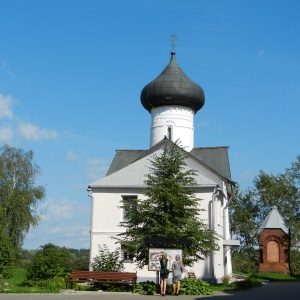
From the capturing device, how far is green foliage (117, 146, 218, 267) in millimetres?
20156

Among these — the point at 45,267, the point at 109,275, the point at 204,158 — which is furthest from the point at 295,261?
the point at 45,267

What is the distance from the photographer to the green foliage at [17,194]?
3819 centimetres

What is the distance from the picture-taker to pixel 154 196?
20672mm

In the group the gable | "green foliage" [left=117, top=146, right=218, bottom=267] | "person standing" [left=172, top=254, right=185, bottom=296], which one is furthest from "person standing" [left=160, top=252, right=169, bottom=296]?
the gable

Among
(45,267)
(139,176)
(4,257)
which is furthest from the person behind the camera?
(139,176)

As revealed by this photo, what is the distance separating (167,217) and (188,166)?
9.70 m

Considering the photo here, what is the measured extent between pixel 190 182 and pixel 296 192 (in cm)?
3086

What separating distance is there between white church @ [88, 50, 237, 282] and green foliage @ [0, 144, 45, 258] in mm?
8183

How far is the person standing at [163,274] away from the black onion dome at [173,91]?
718 inches

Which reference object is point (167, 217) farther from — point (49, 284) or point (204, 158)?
point (204, 158)

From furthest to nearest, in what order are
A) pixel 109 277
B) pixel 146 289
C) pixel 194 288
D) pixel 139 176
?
pixel 139 176 < pixel 109 277 < pixel 146 289 < pixel 194 288

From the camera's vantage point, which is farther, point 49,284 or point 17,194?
point 17,194

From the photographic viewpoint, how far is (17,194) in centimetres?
3847

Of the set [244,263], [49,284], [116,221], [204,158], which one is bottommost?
[49,284]
